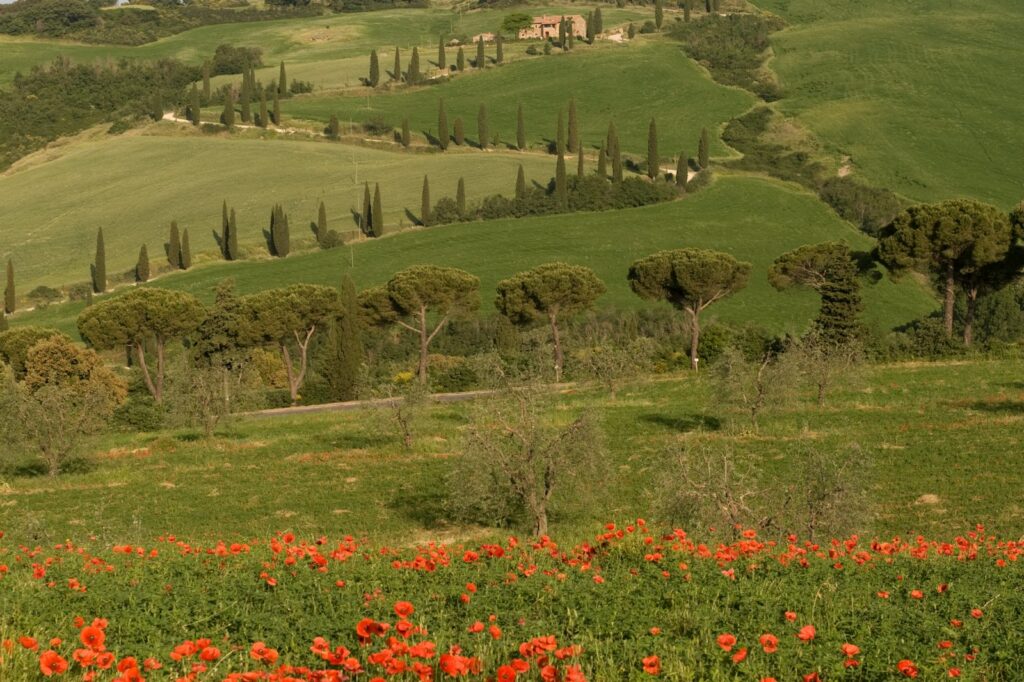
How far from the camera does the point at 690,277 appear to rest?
3177 inches

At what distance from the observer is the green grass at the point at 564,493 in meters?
29.7

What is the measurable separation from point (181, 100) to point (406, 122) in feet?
161

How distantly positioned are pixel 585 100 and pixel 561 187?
5409 cm

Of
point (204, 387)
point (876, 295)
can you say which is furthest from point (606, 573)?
point (876, 295)

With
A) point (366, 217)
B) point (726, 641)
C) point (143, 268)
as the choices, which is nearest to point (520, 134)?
point (366, 217)

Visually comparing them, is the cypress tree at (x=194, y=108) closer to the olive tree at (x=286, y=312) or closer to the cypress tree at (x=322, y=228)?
the cypress tree at (x=322, y=228)

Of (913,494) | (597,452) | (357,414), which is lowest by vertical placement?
(357,414)

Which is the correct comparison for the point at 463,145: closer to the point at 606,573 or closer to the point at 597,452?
the point at 597,452

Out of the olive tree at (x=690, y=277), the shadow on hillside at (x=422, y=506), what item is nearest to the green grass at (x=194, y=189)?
the olive tree at (x=690, y=277)

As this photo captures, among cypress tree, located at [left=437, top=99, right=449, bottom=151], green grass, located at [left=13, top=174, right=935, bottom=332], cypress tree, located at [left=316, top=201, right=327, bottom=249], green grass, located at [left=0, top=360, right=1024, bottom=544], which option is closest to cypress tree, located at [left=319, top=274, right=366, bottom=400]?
green grass, located at [left=0, top=360, right=1024, bottom=544]

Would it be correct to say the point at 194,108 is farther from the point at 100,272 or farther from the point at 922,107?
the point at 922,107

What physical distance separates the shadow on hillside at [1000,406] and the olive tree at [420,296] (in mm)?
43587

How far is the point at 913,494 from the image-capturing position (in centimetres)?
3167

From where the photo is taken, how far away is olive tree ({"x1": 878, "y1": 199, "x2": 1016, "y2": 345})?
2923 inches
